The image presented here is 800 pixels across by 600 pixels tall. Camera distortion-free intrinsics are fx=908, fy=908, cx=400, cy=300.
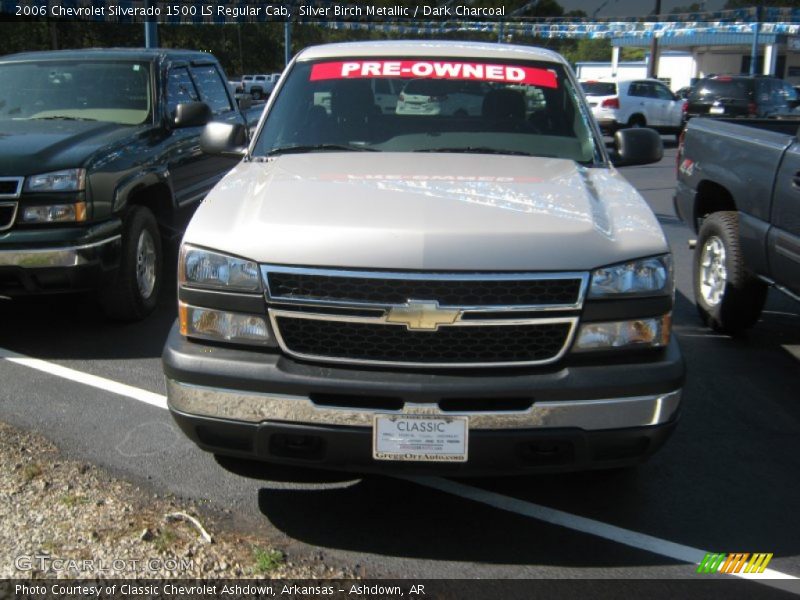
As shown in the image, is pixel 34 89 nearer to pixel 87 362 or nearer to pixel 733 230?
pixel 87 362

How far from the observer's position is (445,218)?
3242mm

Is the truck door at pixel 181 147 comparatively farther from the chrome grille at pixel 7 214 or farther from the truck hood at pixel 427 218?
the truck hood at pixel 427 218

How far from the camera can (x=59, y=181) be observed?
18.2 feet

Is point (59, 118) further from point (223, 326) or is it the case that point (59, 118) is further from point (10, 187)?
point (223, 326)

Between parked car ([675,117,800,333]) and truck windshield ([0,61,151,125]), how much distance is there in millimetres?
4091

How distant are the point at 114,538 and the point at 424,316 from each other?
144cm

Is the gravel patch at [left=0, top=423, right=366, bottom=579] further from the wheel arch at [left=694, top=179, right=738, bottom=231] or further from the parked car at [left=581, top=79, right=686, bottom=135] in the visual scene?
the parked car at [left=581, top=79, right=686, bottom=135]

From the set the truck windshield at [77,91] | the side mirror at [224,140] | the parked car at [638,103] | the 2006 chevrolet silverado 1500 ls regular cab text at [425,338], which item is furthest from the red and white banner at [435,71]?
the parked car at [638,103]

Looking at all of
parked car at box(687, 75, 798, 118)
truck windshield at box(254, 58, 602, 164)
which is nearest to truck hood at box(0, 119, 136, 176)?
truck windshield at box(254, 58, 602, 164)

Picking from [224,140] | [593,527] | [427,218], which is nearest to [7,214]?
[224,140]

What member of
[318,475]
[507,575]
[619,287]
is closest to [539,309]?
[619,287]

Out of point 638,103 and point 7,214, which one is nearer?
point 7,214

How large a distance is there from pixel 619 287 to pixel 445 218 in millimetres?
656

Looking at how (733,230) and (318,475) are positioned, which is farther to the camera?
(733,230)
